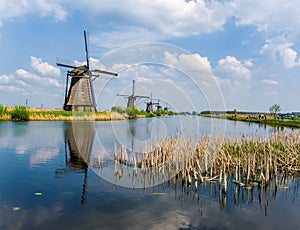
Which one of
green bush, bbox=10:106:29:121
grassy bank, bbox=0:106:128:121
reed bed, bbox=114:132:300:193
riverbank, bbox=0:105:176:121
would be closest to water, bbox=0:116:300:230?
reed bed, bbox=114:132:300:193

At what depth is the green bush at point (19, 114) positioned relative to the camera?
36450 mm

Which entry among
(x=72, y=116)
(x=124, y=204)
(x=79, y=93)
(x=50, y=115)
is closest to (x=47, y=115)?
(x=50, y=115)

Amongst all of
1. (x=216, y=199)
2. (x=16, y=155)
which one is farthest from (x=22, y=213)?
(x=16, y=155)

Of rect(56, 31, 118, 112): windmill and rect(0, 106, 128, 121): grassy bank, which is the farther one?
rect(56, 31, 118, 112): windmill

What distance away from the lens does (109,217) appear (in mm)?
6586

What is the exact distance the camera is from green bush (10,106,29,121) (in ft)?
120

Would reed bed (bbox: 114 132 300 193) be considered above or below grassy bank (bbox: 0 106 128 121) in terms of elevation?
below

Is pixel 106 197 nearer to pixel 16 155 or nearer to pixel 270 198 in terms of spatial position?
pixel 270 198

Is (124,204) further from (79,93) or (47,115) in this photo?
(79,93)

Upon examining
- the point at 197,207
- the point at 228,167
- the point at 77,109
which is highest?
the point at 77,109

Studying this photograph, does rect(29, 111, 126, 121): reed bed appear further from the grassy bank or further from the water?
the water

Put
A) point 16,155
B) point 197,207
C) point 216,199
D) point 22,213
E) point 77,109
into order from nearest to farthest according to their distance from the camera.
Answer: point 22,213 → point 197,207 → point 216,199 → point 16,155 → point 77,109

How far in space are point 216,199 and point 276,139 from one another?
8.31 meters

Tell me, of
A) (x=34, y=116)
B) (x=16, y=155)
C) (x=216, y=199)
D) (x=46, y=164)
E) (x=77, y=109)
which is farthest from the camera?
(x=77, y=109)
